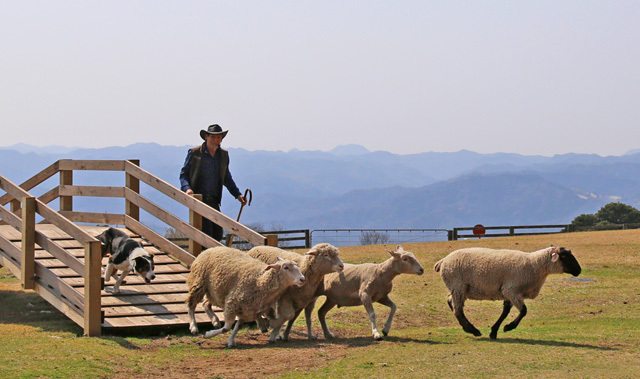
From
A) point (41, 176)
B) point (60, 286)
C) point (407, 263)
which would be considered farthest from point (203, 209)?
point (41, 176)

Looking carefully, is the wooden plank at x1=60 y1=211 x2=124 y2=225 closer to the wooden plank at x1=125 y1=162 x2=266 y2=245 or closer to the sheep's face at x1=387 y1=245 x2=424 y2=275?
the wooden plank at x1=125 y1=162 x2=266 y2=245

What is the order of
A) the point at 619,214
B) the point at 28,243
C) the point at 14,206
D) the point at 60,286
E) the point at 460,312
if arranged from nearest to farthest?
the point at 460,312, the point at 60,286, the point at 28,243, the point at 14,206, the point at 619,214

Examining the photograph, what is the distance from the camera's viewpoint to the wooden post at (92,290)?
11367 mm

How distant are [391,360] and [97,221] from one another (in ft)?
29.2

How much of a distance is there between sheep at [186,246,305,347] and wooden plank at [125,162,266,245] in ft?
3.18

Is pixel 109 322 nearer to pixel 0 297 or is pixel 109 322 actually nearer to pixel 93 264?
pixel 93 264

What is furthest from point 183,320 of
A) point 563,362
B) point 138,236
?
point 563,362

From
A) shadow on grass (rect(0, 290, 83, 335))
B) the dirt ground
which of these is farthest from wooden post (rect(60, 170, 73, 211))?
the dirt ground

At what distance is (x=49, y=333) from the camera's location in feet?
39.0

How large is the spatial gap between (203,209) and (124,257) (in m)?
1.57

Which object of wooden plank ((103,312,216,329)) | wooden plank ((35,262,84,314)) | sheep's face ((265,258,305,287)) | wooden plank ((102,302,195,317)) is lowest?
wooden plank ((103,312,216,329))

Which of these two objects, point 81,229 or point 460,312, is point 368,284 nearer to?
point 460,312

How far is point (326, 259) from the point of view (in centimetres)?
1146

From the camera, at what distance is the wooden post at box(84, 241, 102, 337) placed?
1137cm
